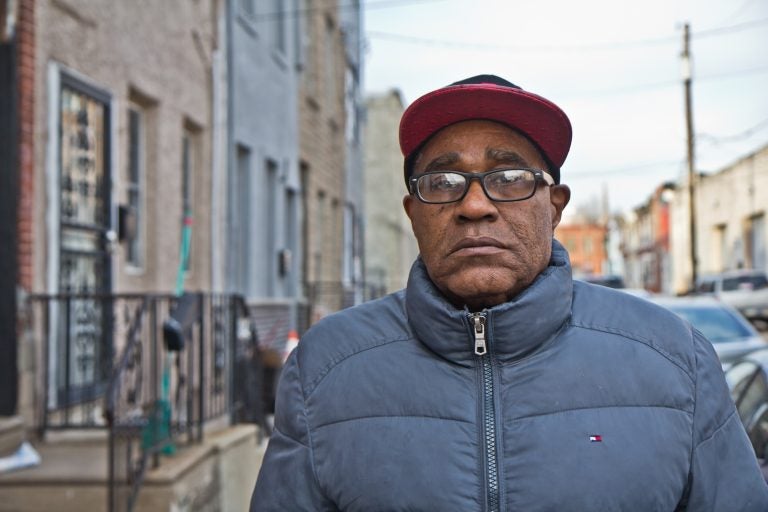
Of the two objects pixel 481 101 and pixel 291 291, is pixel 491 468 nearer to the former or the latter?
pixel 481 101

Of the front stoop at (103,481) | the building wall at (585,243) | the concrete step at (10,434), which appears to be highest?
the building wall at (585,243)

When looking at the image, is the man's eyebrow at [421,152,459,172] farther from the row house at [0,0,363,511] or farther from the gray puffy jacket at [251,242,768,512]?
the row house at [0,0,363,511]

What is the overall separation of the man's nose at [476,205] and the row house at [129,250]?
11.4 ft

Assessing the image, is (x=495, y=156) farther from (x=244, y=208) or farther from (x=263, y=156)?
(x=263, y=156)

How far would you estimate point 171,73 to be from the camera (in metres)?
9.17

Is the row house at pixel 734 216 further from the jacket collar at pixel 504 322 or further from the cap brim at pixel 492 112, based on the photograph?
the jacket collar at pixel 504 322

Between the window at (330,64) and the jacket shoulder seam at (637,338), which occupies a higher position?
the window at (330,64)

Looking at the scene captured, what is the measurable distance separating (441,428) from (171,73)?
8.01 m

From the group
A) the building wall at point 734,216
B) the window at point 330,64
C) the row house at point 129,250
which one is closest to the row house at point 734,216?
the building wall at point 734,216

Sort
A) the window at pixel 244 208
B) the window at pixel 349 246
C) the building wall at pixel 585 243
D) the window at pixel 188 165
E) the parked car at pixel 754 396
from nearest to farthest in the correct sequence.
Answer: the parked car at pixel 754 396 → the window at pixel 188 165 → the window at pixel 244 208 → the window at pixel 349 246 → the building wall at pixel 585 243

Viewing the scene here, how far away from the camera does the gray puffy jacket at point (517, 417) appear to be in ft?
5.84

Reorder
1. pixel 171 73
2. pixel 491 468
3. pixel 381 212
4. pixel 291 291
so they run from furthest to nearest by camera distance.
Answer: pixel 381 212 → pixel 291 291 → pixel 171 73 → pixel 491 468

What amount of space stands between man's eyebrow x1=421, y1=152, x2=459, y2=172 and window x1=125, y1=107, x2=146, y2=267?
6.62 meters

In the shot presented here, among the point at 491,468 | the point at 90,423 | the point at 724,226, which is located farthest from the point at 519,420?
the point at 724,226
